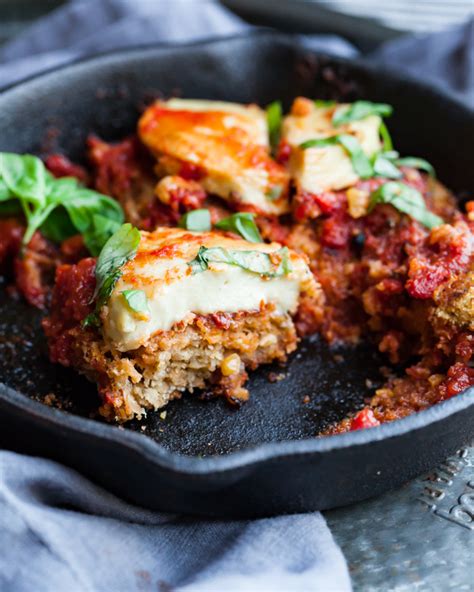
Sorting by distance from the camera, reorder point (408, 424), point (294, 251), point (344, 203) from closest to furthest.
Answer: point (408, 424) → point (294, 251) → point (344, 203)

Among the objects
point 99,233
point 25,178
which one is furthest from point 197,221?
point 25,178

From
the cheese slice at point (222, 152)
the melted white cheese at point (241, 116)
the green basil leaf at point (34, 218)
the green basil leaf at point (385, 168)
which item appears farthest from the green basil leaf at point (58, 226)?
the green basil leaf at point (385, 168)

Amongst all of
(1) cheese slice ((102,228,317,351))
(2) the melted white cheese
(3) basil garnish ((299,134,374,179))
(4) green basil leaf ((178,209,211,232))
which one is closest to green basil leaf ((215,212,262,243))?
(4) green basil leaf ((178,209,211,232))

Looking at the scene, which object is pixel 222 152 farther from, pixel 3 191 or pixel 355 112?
pixel 3 191

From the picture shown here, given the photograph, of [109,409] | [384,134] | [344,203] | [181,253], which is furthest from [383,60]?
[109,409]

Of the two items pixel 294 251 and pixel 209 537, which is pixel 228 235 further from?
pixel 209 537

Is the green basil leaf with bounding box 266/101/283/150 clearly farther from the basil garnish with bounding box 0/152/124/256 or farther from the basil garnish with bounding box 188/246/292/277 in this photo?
the basil garnish with bounding box 188/246/292/277
